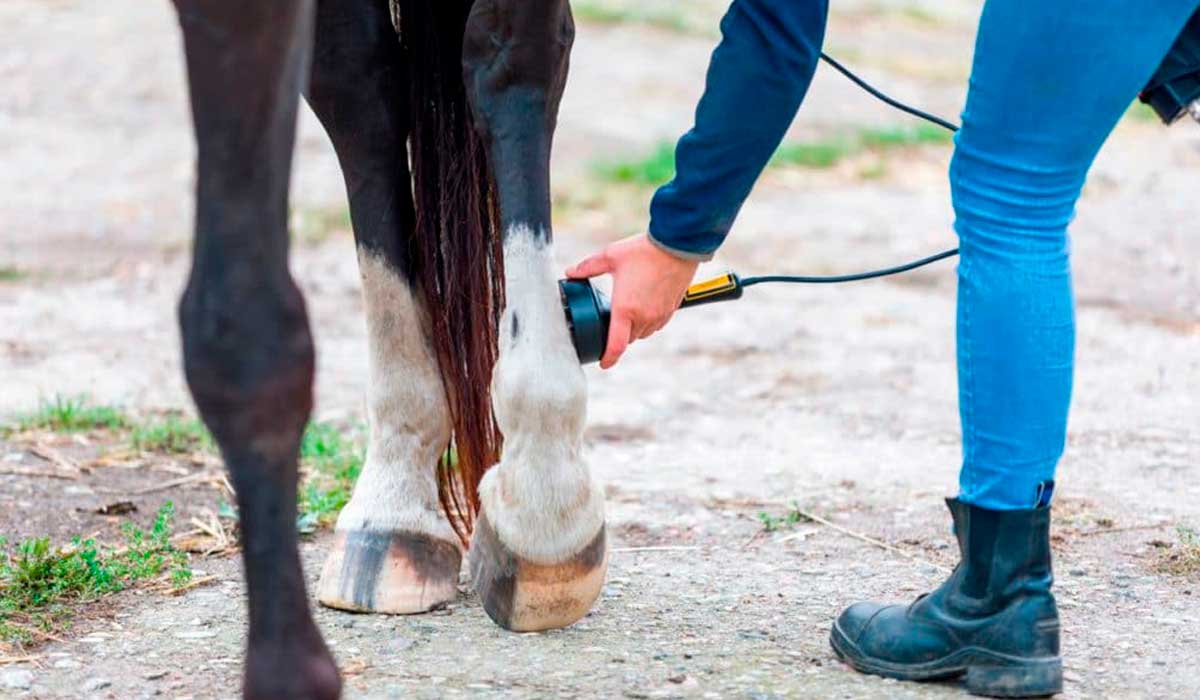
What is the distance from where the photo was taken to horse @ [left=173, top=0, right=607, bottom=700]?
1626mm

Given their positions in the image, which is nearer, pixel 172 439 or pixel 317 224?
pixel 172 439

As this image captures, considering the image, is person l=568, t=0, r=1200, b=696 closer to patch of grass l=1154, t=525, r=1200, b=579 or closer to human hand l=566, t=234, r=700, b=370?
human hand l=566, t=234, r=700, b=370

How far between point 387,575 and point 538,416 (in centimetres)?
40

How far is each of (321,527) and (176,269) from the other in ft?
8.95

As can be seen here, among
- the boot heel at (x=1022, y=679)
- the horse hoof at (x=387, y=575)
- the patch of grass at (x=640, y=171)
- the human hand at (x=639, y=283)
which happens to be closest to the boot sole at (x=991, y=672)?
the boot heel at (x=1022, y=679)

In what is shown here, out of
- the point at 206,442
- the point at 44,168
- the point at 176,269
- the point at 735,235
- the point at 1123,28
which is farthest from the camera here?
the point at 44,168

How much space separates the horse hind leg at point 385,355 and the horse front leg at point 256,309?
765mm

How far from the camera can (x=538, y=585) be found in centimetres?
231

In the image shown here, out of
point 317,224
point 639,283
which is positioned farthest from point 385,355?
point 317,224

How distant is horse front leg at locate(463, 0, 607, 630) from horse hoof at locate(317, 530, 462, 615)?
0.60ft

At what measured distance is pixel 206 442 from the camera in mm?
3541

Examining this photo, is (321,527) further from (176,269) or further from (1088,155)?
(176,269)

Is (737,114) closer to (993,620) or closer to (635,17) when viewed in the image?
(993,620)

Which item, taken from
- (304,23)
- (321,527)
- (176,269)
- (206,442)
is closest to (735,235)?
(176,269)
